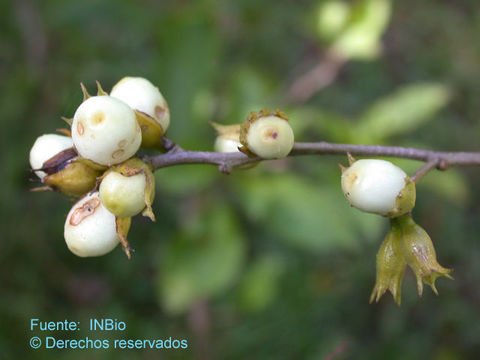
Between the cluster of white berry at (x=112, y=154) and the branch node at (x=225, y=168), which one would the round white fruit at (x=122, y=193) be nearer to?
the cluster of white berry at (x=112, y=154)

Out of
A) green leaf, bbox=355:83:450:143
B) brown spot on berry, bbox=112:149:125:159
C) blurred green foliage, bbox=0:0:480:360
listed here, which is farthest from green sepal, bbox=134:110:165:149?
green leaf, bbox=355:83:450:143

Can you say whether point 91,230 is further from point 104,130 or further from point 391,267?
point 391,267

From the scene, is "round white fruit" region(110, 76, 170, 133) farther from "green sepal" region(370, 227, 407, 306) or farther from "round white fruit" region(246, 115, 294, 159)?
"green sepal" region(370, 227, 407, 306)

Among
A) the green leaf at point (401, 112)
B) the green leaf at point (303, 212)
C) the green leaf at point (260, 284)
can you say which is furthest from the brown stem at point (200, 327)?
the green leaf at point (401, 112)

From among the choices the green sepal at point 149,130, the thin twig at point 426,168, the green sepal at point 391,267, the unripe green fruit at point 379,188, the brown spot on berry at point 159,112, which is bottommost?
the green sepal at point 391,267

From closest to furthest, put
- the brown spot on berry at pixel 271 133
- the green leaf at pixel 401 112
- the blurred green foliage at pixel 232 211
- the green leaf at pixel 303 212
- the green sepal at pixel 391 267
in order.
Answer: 1. the brown spot on berry at pixel 271 133
2. the green sepal at pixel 391 267
3. the green leaf at pixel 303 212
4. the blurred green foliage at pixel 232 211
5. the green leaf at pixel 401 112

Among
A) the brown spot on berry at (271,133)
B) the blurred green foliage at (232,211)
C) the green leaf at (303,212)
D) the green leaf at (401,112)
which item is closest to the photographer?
the brown spot on berry at (271,133)

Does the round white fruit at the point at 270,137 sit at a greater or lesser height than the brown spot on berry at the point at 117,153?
lesser

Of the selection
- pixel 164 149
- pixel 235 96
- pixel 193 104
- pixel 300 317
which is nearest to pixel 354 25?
pixel 235 96

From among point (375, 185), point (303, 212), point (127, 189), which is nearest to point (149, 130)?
point (127, 189)
